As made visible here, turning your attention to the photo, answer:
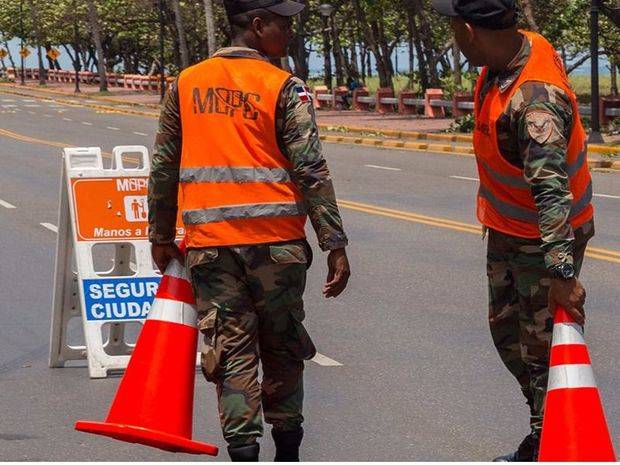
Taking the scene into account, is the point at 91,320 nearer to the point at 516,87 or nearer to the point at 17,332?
the point at 17,332

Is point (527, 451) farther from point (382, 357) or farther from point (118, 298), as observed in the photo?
point (118, 298)

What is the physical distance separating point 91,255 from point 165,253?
11.1 ft

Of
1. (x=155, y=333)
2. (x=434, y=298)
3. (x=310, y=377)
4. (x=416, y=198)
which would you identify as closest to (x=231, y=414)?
(x=155, y=333)

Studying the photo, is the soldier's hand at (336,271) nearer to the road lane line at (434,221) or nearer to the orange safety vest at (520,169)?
the orange safety vest at (520,169)

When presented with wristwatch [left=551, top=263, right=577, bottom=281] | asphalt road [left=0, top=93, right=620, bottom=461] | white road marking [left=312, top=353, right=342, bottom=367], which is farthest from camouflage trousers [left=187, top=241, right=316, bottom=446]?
white road marking [left=312, top=353, right=342, bottom=367]

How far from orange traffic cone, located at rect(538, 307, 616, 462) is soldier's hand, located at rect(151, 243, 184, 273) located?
5.00ft

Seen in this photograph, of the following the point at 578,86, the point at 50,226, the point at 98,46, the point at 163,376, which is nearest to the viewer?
the point at 163,376

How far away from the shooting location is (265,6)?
18.7 ft

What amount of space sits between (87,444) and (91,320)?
1949 mm

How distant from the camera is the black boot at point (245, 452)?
18.5 ft

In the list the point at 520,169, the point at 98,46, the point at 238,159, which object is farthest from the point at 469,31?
the point at 98,46

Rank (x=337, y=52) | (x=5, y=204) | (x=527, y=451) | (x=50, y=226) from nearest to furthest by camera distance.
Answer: (x=527, y=451)
(x=50, y=226)
(x=5, y=204)
(x=337, y=52)

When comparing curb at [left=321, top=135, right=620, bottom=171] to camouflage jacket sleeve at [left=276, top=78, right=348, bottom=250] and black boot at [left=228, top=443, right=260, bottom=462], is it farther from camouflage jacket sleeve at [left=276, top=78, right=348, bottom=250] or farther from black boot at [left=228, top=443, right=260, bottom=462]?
black boot at [left=228, top=443, right=260, bottom=462]

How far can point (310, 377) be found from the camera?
8.83 metres
